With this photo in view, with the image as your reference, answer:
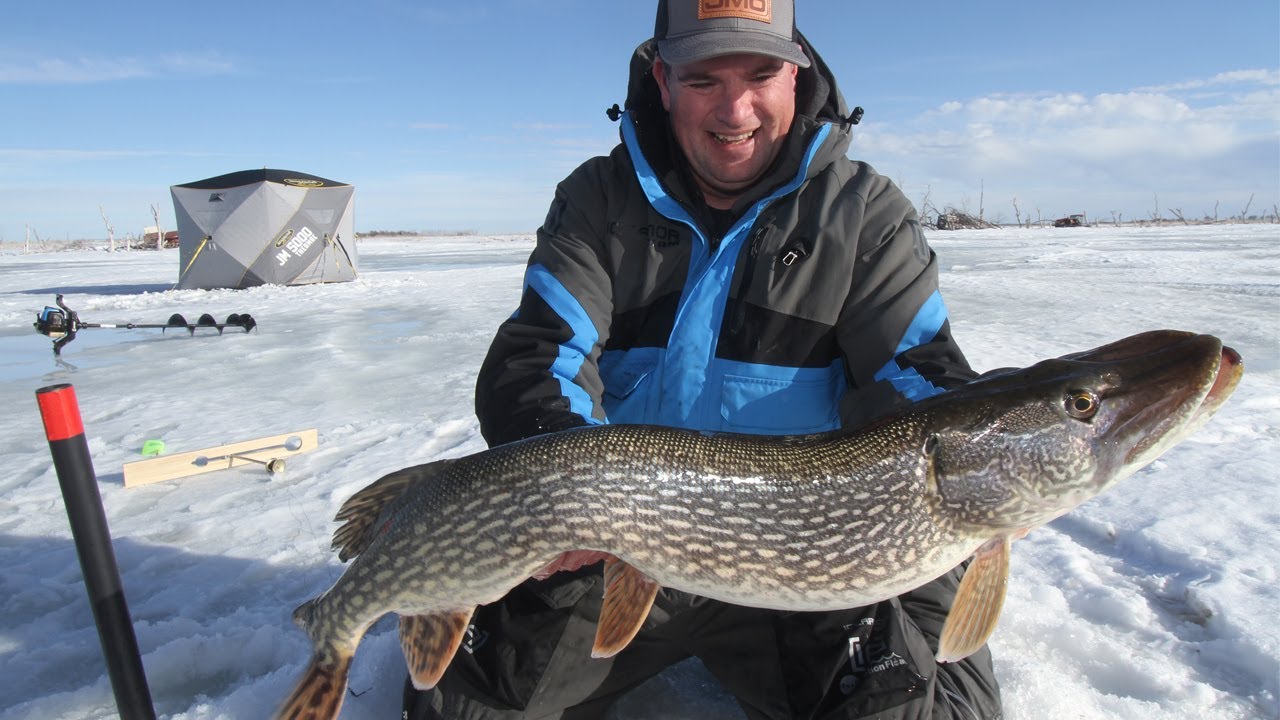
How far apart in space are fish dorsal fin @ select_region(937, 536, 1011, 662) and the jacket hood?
1.41 m

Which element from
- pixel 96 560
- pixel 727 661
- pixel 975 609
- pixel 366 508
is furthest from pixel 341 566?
pixel 975 609

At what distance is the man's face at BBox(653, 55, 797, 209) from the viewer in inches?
101

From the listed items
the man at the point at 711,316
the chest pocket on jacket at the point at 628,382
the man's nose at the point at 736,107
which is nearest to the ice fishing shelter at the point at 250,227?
the man at the point at 711,316

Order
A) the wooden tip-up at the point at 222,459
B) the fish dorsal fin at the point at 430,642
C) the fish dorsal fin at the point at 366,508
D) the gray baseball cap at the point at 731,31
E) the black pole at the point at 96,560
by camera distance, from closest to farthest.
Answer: the black pole at the point at 96,560 < the fish dorsal fin at the point at 430,642 < the fish dorsal fin at the point at 366,508 < the gray baseball cap at the point at 731,31 < the wooden tip-up at the point at 222,459

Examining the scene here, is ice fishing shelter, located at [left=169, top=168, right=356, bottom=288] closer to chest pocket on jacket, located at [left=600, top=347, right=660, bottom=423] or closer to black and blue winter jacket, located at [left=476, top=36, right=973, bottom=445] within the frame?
black and blue winter jacket, located at [left=476, top=36, right=973, bottom=445]

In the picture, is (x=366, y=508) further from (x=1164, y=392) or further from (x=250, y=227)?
(x=250, y=227)

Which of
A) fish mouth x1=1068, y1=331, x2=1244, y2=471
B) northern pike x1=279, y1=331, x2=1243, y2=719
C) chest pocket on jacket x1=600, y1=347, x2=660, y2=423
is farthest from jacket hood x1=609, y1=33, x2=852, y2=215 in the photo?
fish mouth x1=1068, y1=331, x2=1244, y2=471

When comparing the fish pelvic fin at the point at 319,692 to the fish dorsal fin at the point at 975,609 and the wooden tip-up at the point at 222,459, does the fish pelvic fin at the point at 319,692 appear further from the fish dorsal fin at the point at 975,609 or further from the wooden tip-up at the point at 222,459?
the wooden tip-up at the point at 222,459

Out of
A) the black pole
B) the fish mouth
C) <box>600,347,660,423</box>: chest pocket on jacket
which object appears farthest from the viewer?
<box>600,347,660,423</box>: chest pocket on jacket

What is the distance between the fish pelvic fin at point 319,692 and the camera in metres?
1.82

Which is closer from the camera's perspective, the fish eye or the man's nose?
Answer: the fish eye

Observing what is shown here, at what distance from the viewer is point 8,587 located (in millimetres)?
2578

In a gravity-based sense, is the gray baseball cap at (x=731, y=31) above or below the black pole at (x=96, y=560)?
above

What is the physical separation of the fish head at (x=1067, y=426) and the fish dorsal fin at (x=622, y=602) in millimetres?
723
